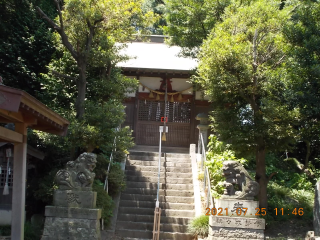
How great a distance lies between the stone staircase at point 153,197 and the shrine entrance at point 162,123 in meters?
2.65

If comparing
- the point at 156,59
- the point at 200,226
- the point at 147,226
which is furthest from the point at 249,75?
the point at 156,59

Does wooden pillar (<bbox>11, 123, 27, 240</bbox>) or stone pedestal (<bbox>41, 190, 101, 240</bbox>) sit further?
wooden pillar (<bbox>11, 123, 27, 240</bbox>)

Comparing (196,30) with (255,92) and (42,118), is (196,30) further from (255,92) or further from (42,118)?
(42,118)

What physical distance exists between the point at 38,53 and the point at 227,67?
8.02m

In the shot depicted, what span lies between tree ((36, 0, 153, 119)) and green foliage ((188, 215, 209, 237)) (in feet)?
14.8

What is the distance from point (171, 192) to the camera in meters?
12.1

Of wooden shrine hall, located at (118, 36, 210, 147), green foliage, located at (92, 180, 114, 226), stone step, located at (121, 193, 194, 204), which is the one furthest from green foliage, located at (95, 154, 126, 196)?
wooden shrine hall, located at (118, 36, 210, 147)

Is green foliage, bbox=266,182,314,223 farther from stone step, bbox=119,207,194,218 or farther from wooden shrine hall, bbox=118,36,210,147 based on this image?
wooden shrine hall, bbox=118,36,210,147

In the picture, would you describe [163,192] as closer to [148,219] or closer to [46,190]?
[148,219]

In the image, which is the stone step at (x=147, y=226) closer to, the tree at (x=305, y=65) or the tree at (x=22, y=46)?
the tree at (x=305, y=65)

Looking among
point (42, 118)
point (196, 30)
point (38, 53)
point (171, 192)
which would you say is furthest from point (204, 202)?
point (38, 53)

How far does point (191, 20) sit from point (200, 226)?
8.06 meters

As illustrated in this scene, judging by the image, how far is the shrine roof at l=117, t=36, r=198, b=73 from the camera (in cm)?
1594

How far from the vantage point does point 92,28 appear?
11750 millimetres
